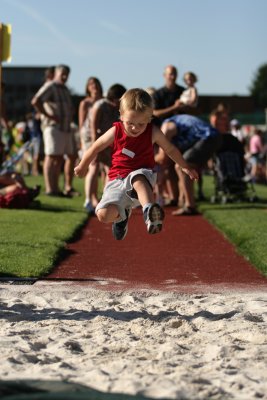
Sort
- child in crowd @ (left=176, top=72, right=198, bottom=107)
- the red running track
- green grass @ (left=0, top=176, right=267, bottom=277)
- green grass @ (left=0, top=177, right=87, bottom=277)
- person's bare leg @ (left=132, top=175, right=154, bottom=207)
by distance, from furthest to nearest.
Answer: child in crowd @ (left=176, top=72, right=198, bottom=107)
green grass @ (left=0, top=176, right=267, bottom=277)
green grass @ (left=0, top=177, right=87, bottom=277)
the red running track
person's bare leg @ (left=132, top=175, right=154, bottom=207)

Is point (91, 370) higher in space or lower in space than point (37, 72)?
lower

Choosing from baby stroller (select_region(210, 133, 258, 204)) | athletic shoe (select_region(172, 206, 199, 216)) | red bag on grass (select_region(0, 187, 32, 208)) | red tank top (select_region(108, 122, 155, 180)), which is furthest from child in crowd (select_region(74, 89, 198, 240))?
baby stroller (select_region(210, 133, 258, 204))

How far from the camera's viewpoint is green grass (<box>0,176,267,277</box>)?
Result: 920 cm

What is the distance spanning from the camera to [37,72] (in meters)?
86.1

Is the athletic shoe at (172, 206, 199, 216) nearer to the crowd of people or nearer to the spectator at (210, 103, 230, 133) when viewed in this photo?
the crowd of people

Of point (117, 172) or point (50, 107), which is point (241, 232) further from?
point (50, 107)

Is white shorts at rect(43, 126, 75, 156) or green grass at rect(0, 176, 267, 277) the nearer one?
green grass at rect(0, 176, 267, 277)

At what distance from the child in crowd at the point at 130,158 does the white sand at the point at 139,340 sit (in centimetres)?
82

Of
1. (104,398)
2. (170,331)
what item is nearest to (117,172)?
(170,331)

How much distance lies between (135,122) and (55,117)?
31.4 ft

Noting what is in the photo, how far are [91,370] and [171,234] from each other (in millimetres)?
7273

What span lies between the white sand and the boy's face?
1.41 m

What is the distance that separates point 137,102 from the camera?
7.45 metres

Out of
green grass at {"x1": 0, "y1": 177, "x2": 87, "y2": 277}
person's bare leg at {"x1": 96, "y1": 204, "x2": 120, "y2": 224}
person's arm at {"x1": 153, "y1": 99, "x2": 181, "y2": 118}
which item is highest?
person's arm at {"x1": 153, "y1": 99, "x2": 181, "y2": 118}
